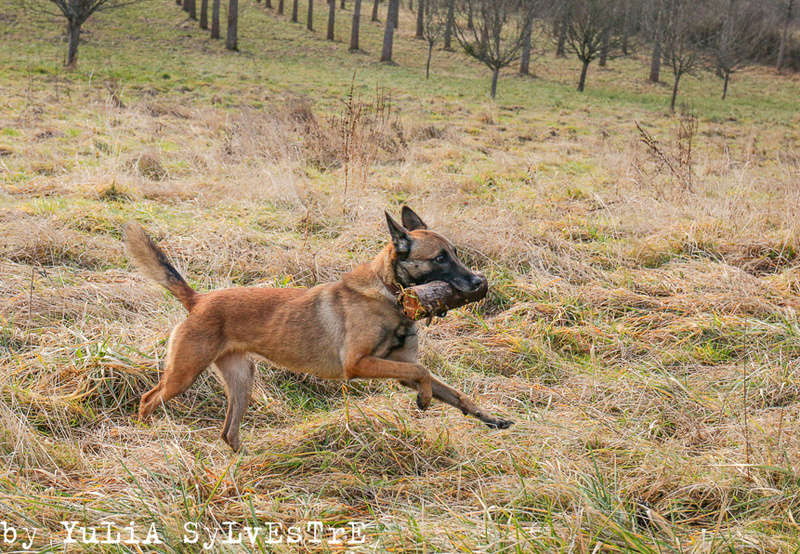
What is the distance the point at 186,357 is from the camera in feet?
11.5

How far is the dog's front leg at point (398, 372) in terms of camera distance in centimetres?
341

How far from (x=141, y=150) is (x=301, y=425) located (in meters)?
8.10

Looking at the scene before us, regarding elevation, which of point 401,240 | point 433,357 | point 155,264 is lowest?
point 433,357

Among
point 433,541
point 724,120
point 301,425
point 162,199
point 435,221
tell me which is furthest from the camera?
point 724,120

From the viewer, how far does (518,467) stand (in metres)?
3.08

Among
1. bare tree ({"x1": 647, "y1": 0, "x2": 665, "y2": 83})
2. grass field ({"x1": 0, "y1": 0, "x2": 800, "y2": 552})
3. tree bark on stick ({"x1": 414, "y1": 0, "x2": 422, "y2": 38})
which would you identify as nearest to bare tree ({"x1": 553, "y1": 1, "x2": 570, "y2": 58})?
bare tree ({"x1": 647, "y1": 0, "x2": 665, "y2": 83})

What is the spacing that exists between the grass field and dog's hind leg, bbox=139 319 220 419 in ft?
0.82

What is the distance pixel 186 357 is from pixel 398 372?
1.18m

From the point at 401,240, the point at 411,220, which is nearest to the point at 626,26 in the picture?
the point at 411,220

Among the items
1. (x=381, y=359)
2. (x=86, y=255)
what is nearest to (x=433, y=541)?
(x=381, y=359)

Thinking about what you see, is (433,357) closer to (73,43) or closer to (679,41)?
(73,43)

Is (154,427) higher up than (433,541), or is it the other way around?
(433,541)

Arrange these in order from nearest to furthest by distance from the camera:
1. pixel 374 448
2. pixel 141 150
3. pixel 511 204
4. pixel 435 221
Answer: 1. pixel 374 448
2. pixel 435 221
3. pixel 511 204
4. pixel 141 150

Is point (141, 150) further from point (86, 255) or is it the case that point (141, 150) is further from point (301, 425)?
point (301, 425)
